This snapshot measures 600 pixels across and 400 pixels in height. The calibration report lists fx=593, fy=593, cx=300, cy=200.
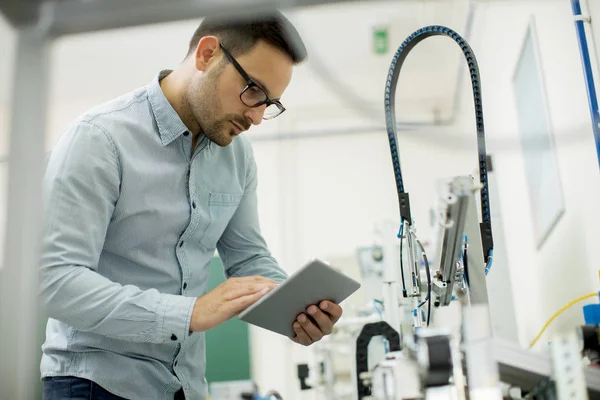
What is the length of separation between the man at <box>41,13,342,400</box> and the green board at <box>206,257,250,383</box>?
132 inches

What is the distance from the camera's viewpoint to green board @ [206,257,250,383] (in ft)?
15.2

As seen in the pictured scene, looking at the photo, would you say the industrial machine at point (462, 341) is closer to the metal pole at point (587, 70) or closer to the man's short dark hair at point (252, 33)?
the man's short dark hair at point (252, 33)

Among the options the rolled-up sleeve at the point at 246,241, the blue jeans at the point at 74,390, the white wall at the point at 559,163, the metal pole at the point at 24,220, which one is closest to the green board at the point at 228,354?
the white wall at the point at 559,163

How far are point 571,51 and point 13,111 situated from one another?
1.86 m

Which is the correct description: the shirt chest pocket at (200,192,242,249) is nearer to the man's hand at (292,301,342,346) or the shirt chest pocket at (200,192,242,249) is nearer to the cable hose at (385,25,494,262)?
the man's hand at (292,301,342,346)

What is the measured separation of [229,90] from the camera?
1287 mm

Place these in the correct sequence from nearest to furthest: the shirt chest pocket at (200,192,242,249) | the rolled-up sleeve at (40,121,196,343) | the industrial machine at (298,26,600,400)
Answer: the industrial machine at (298,26,600,400) < the rolled-up sleeve at (40,121,196,343) < the shirt chest pocket at (200,192,242,249)

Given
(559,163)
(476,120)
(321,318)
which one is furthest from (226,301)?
(559,163)

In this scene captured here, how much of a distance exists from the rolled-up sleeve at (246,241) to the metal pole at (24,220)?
117 centimetres

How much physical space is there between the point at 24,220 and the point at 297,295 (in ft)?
2.68

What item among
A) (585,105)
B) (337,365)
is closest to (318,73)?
(585,105)

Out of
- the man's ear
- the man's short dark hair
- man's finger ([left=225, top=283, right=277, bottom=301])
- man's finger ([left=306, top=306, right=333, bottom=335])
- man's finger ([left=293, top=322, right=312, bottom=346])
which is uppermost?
the man's ear

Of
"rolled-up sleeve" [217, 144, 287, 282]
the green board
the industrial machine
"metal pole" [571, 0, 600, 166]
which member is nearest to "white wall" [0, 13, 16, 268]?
the industrial machine

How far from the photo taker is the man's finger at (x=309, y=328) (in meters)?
1.23
